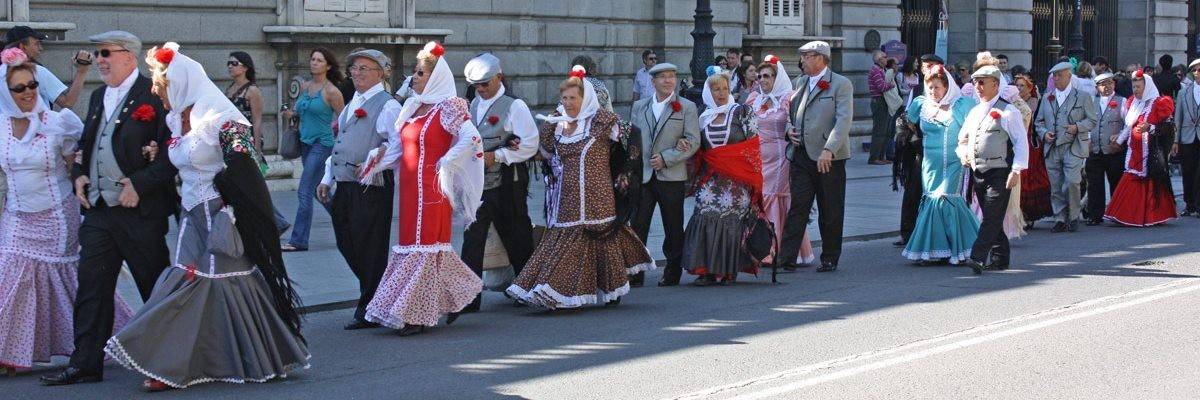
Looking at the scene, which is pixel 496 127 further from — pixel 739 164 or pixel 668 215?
pixel 739 164

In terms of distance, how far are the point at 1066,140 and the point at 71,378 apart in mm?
10777

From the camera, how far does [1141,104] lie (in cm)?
1667

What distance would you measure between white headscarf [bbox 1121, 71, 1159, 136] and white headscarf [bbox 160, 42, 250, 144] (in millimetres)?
11141

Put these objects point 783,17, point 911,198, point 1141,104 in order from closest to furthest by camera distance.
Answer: point 911,198
point 1141,104
point 783,17

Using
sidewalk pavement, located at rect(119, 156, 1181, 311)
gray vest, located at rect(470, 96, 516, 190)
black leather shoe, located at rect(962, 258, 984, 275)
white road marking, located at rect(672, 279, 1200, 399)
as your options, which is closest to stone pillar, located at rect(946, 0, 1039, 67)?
sidewalk pavement, located at rect(119, 156, 1181, 311)

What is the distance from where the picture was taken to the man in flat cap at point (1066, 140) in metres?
15.7

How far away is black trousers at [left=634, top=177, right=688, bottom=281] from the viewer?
443 inches

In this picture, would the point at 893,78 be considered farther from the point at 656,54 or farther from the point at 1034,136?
the point at 1034,136

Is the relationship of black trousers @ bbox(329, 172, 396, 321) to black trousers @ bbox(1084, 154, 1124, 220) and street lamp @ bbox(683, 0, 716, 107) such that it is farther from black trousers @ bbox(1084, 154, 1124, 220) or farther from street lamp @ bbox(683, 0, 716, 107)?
street lamp @ bbox(683, 0, 716, 107)

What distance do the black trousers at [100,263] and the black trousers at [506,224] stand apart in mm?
2509

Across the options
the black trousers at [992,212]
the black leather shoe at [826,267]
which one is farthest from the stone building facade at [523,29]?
the black trousers at [992,212]

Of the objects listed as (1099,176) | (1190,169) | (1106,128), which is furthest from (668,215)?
(1190,169)

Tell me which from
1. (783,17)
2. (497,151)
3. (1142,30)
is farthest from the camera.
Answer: (1142,30)

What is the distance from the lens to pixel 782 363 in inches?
324
